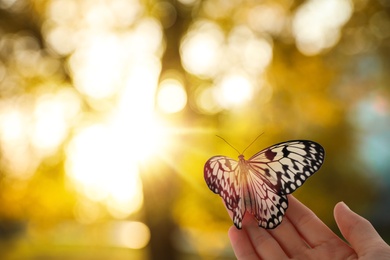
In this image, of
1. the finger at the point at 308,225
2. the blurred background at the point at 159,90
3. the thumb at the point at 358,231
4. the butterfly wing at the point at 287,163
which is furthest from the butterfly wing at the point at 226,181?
the blurred background at the point at 159,90

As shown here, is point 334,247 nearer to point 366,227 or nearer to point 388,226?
point 366,227

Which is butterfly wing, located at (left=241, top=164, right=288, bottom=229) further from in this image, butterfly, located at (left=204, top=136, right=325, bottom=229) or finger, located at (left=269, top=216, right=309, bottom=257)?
finger, located at (left=269, top=216, right=309, bottom=257)

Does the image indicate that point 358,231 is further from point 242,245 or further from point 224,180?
point 224,180

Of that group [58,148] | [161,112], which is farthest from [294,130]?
[58,148]

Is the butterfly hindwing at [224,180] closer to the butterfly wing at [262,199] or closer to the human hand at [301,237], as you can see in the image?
the butterfly wing at [262,199]

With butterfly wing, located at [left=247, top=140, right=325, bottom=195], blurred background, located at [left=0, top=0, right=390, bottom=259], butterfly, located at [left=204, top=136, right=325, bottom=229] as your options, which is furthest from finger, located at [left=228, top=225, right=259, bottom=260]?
blurred background, located at [left=0, top=0, right=390, bottom=259]

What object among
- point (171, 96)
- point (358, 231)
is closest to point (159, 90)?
point (171, 96)
